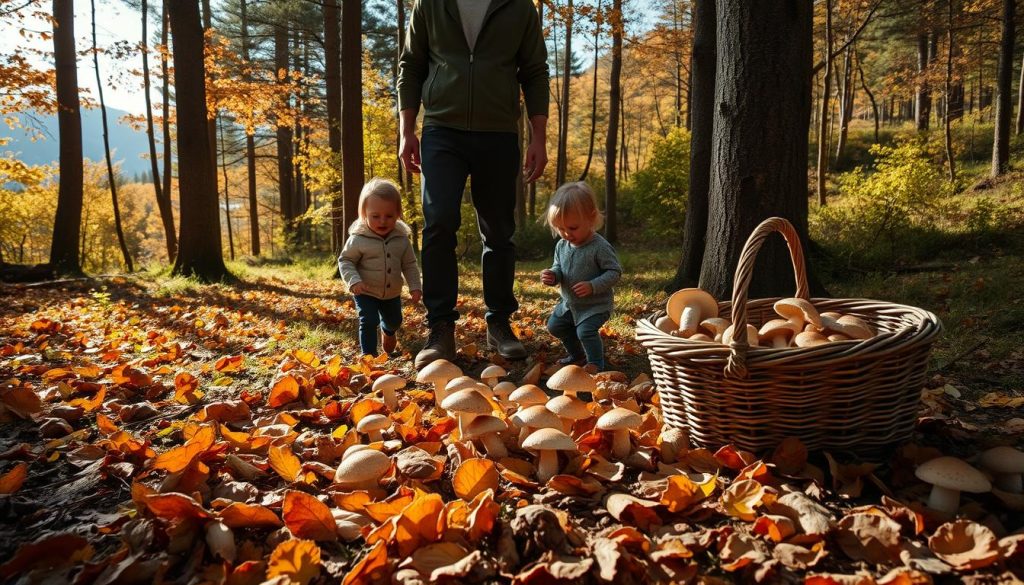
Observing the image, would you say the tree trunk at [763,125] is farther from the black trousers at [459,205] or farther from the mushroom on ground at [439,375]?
the mushroom on ground at [439,375]

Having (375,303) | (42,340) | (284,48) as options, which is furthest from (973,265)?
(284,48)

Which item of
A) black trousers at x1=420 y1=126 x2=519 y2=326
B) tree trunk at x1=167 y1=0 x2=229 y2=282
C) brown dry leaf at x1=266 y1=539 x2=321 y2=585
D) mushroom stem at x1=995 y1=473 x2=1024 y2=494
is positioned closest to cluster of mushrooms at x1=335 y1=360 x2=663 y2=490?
brown dry leaf at x1=266 y1=539 x2=321 y2=585

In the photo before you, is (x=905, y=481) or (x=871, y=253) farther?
(x=871, y=253)

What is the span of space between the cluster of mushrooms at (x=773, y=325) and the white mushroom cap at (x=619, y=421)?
0.35 metres

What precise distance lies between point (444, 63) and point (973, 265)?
21.8 ft

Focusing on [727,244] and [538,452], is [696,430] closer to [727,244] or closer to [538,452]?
[538,452]

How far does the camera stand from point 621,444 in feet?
6.49

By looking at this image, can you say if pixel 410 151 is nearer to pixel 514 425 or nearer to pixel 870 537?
pixel 514 425

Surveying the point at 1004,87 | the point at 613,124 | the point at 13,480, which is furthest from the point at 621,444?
the point at 1004,87

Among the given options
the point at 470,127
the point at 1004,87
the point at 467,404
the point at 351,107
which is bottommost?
the point at 467,404

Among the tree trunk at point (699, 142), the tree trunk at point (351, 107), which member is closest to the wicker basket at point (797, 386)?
the tree trunk at point (699, 142)

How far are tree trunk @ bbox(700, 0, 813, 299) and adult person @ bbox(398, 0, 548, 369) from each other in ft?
3.88

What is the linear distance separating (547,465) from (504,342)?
5.52 ft

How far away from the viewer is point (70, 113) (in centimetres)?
1102
